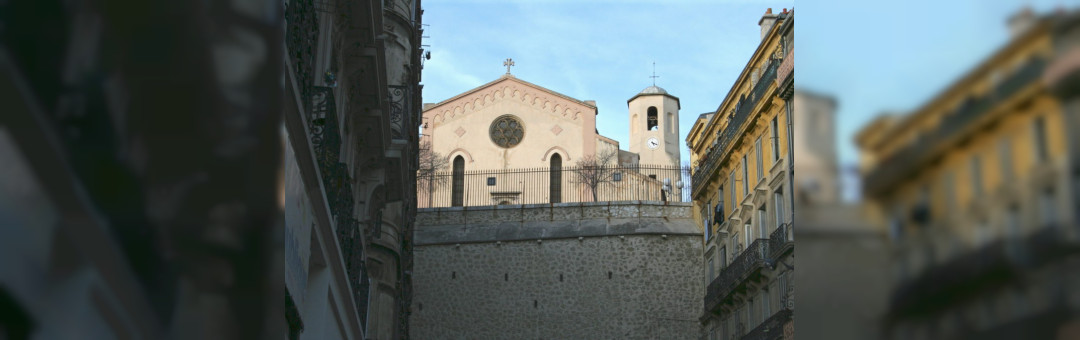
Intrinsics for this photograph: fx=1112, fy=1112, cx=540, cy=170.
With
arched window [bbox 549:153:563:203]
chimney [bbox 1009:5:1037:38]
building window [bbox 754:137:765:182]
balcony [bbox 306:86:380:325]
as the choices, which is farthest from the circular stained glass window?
chimney [bbox 1009:5:1037:38]

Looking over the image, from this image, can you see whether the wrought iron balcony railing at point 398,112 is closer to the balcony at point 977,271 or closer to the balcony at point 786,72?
the balcony at point 786,72

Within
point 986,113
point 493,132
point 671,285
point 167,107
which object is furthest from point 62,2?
point 493,132

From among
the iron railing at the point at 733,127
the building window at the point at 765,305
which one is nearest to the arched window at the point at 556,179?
the iron railing at the point at 733,127

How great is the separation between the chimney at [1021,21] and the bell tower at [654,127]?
61.9 metres

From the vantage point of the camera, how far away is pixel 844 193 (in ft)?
2.31

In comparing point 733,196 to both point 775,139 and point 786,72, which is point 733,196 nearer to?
point 775,139

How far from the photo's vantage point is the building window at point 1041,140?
526 millimetres

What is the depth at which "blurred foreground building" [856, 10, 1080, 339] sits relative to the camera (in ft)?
1.73

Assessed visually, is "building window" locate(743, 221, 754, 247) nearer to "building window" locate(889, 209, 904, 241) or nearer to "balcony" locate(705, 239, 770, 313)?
"balcony" locate(705, 239, 770, 313)

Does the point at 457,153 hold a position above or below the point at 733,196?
above

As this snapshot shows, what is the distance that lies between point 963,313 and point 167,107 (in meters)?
0.42

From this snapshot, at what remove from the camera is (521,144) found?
58719 millimetres

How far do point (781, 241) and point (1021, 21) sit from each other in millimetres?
25667

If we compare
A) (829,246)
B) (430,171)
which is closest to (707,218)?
(430,171)
